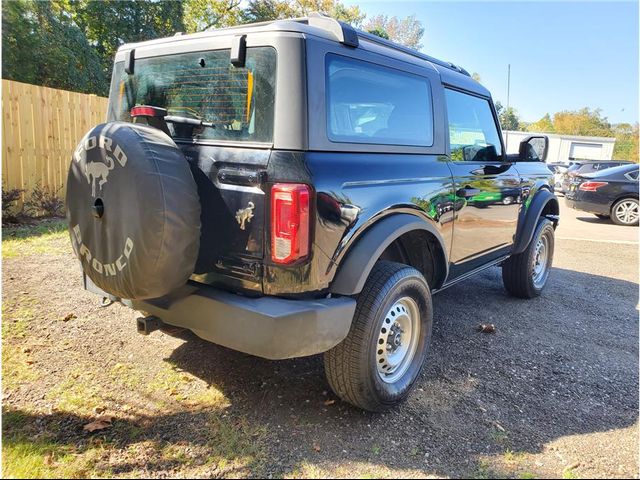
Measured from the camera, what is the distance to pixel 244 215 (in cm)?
237

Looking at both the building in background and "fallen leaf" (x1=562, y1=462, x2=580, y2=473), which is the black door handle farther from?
the building in background

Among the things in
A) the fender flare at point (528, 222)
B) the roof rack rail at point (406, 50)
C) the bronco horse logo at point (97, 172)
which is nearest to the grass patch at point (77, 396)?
the bronco horse logo at point (97, 172)

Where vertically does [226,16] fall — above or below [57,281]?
above

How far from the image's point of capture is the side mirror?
459 cm

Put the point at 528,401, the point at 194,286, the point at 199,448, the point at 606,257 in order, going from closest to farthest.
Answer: the point at 199,448, the point at 194,286, the point at 528,401, the point at 606,257

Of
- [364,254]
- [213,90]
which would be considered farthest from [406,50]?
[364,254]

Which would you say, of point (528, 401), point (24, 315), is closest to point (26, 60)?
point (24, 315)

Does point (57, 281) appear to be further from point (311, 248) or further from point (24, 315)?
point (311, 248)

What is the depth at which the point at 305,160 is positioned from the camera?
2.32 metres

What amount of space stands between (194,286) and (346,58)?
1.56 m

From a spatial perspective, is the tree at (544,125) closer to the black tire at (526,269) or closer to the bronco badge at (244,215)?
the black tire at (526,269)

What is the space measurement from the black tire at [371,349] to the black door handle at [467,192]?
0.96 meters

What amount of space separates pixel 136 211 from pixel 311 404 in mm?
1581

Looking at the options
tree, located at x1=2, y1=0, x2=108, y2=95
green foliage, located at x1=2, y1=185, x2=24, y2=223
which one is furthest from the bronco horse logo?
tree, located at x1=2, y1=0, x2=108, y2=95
